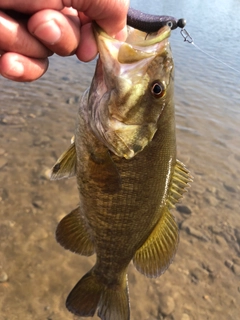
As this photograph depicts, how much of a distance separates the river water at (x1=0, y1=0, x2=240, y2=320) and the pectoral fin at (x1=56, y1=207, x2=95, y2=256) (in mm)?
1316

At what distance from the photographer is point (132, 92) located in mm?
1709

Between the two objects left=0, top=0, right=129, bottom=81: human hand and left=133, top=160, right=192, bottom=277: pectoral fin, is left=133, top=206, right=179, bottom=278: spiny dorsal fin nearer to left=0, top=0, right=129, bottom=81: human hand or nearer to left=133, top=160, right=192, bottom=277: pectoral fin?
left=133, top=160, right=192, bottom=277: pectoral fin

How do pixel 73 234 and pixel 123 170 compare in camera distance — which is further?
pixel 73 234

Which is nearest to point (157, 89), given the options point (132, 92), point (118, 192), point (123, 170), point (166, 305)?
point (132, 92)

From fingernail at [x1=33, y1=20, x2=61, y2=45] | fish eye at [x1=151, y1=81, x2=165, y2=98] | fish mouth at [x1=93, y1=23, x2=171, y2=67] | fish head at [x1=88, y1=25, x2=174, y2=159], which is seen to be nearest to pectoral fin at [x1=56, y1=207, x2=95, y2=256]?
fish head at [x1=88, y1=25, x2=174, y2=159]

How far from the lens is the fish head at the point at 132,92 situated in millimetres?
1627

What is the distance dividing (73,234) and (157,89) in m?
1.15

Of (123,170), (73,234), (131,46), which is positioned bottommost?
(73,234)

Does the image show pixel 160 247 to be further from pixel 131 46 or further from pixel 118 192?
pixel 131 46

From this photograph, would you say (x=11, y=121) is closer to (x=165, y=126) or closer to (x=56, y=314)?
(x=56, y=314)

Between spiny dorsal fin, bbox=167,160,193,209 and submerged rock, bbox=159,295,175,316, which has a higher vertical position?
spiny dorsal fin, bbox=167,160,193,209

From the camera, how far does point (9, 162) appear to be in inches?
195

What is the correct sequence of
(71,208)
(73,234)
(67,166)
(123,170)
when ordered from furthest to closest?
1. (71,208)
2. (73,234)
3. (67,166)
4. (123,170)

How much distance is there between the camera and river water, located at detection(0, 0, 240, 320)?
3533 mm
